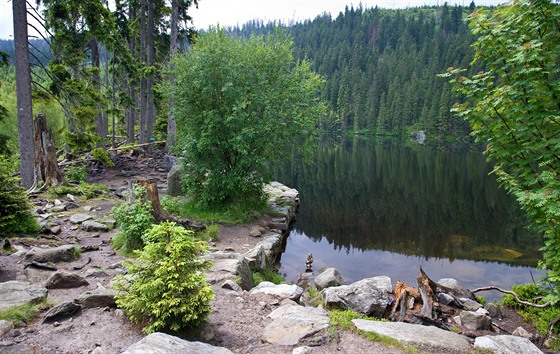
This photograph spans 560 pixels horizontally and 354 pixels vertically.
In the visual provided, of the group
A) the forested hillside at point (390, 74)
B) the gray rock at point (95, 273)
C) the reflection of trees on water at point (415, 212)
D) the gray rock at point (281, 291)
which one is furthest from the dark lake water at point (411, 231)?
the forested hillside at point (390, 74)

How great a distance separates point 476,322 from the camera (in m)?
7.00

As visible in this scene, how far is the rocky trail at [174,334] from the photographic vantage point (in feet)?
14.3

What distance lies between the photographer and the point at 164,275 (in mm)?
4355

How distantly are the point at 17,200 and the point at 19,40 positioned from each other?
19.2 feet

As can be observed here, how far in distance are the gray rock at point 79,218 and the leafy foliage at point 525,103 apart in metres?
9.75

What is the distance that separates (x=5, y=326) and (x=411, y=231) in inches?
627

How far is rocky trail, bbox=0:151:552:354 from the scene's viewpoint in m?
4.35

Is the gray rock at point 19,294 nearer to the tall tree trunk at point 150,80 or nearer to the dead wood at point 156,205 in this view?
the dead wood at point 156,205

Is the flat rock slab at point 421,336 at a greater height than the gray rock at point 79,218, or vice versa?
the gray rock at point 79,218

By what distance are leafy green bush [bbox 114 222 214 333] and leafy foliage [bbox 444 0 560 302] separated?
16.3 feet

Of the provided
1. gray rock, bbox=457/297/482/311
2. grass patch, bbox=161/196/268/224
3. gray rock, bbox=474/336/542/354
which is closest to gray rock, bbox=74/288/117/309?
gray rock, bbox=474/336/542/354

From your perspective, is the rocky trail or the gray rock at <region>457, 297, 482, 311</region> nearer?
the rocky trail

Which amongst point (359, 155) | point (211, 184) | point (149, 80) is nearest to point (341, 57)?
point (359, 155)

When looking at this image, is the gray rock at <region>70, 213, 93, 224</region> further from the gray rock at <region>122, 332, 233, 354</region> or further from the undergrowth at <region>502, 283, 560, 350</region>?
the undergrowth at <region>502, 283, 560, 350</region>
